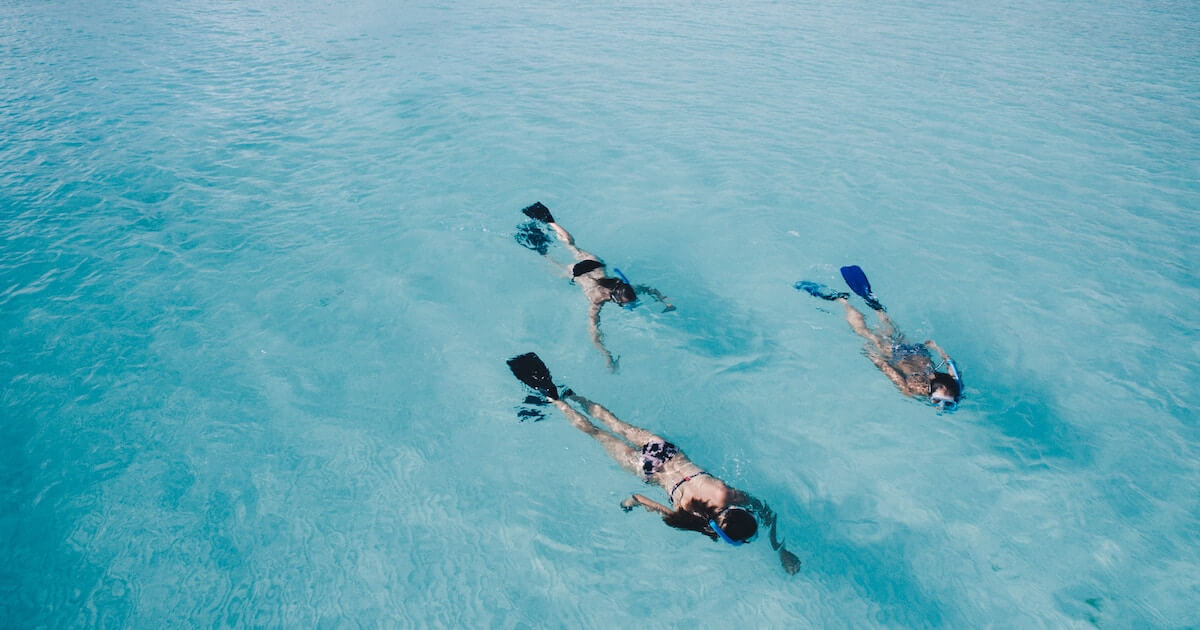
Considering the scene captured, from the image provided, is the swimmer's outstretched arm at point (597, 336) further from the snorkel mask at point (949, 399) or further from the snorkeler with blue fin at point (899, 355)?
the snorkel mask at point (949, 399)

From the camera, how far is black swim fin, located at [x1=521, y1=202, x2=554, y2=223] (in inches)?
335

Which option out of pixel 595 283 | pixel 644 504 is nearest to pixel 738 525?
pixel 644 504

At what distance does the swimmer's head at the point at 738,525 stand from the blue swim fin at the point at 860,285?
3911 millimetres

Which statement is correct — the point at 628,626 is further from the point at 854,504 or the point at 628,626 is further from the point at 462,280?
the point at 462,280

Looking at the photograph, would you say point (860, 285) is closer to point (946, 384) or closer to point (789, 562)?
point (946, 384)

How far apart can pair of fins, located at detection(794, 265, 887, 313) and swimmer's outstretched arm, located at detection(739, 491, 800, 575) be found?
3447mm

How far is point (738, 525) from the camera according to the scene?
14.2ft

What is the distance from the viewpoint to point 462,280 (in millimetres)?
7719

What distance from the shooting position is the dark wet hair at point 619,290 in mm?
6488

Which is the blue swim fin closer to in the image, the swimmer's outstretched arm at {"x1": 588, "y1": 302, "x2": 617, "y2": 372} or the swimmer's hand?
the swimmer's outstretched arm at {"x1": 588, "y1": 302, "x2": 617, "y2": 372}

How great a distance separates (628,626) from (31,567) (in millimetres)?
5158

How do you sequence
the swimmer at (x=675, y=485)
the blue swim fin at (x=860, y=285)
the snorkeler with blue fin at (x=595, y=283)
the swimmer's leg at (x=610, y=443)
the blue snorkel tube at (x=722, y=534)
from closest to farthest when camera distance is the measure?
the blue snorkel tube at (x=722, y=534) → the swimmer at (x=675, y=485) → the swimmer's leg at (x=610, y=443) → the snorkeler with blue fin at (x=595, y=283) → the blue swim fin at (x=860, y=285)

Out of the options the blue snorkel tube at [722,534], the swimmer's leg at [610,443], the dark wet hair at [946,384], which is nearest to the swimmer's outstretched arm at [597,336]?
the swimmer's leg at [610,443]

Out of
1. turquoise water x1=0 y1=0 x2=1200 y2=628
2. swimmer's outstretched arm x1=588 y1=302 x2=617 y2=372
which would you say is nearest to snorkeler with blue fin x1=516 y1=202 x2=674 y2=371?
swimmer's outstretched arm x1=588 y1=302 x2=617 y2=372
